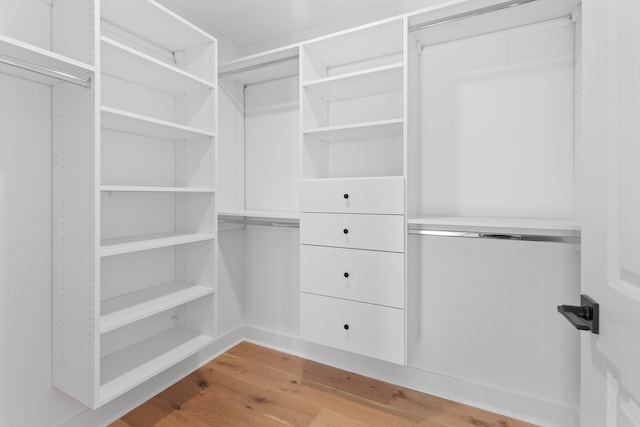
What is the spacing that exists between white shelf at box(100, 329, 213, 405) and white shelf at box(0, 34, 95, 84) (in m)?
1.38

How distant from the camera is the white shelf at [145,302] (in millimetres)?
1500

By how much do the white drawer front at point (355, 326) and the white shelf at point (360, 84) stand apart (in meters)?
1.24

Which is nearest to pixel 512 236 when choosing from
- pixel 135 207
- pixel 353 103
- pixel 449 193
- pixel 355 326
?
pixel 449 193

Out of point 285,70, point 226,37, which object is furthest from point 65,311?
point 226,37

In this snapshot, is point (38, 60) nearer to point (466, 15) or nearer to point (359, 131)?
point (359, 131)

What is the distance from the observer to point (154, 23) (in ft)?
5.64

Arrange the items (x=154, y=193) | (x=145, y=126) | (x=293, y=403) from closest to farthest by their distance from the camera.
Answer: (x=145, y=126) < (x=293, y=403) < (x=154, y=193)

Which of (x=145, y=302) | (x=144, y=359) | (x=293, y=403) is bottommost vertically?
(x=293, y=403)

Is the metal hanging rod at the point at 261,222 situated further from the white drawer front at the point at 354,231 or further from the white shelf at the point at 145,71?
the white shelf at the point at 145,71

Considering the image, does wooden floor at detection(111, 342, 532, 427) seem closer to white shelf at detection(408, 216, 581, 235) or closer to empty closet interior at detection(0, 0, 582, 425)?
empty closet interior at detection(0, 0, 582, 425)

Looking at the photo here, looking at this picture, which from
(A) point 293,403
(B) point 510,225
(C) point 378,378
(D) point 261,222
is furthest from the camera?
(D) point 261,222

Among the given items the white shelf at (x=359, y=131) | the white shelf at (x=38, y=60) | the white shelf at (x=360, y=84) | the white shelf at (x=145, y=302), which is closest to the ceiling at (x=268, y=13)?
the white shelf at (x=360, y=84)

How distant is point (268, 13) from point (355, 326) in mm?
2054

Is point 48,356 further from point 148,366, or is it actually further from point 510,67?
point 510,67
